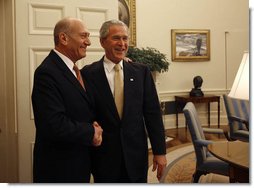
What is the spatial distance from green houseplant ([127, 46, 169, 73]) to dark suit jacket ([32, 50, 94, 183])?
0.27 metres

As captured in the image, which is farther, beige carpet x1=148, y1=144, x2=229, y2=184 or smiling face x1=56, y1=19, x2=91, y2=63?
beige carpet x1=148, y1=144, x2=229, y2=184

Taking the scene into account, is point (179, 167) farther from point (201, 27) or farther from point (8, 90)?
point (8, 90)

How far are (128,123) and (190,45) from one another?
0.43 metres

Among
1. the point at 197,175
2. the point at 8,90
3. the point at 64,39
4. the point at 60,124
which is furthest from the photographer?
the point at 197,175

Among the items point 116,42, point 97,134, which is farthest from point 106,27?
point 97,134

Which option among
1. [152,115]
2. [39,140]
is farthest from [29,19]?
[152,115]

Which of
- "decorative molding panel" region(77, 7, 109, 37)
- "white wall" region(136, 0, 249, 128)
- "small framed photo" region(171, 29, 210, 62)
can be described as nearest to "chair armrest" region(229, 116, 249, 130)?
"white wall" region(136, 0, 249, 128)

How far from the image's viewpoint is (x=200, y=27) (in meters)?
1.37

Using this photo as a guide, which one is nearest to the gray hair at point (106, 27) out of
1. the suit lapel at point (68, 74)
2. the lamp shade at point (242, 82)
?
the suit lapel at point (68, 74)

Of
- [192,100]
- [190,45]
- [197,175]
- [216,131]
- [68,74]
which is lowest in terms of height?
[197,175]

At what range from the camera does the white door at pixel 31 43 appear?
4.38 ft

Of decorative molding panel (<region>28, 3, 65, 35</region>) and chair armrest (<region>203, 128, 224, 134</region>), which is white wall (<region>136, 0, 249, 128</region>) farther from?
decorative molding panel (<region>28, 3, 65, 35</region>)

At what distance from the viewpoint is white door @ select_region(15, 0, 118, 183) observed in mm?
1336

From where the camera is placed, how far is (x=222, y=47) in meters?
1.36
